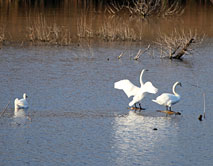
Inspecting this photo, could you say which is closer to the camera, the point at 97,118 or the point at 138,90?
the point at 97,118

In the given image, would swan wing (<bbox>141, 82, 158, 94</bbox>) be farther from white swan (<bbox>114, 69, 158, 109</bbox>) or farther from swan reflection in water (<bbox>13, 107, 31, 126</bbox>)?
swan reflection in water (<bbox>13, 107, 31, 126</bbox>)

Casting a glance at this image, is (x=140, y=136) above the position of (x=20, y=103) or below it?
below

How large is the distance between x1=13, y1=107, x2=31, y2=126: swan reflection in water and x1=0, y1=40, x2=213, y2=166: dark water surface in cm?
2

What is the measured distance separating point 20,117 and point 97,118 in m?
1.54

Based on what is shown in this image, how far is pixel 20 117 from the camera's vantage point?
1114 centimetres

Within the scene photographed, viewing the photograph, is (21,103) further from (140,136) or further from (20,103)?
(140,136)

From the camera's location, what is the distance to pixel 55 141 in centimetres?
958

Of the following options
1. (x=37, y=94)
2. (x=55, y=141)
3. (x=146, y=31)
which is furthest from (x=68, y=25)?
(x=55, y=141)

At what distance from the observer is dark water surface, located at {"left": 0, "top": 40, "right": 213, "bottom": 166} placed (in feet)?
29.0

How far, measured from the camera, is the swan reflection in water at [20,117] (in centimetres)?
1076

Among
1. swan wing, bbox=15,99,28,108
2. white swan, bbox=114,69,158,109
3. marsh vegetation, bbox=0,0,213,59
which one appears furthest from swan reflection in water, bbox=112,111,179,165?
marsh vegetation, bbox=0,0,213,59

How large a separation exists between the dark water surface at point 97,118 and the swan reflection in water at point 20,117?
2 cm

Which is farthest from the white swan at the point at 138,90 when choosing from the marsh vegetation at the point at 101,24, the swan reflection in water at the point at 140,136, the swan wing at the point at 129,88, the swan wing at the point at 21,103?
the marsh vegetation at the point at 101,24

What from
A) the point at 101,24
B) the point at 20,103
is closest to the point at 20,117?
the point at 20,103
